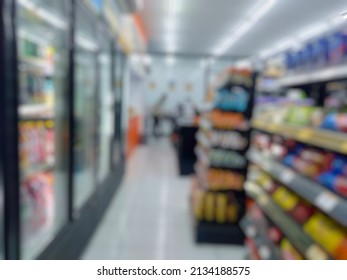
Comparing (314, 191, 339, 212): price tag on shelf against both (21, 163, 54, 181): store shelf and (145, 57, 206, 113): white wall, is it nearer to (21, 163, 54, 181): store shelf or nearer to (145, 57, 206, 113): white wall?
(21, 163, 54, 181): store shelf

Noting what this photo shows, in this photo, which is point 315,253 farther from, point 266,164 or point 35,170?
point 35,170

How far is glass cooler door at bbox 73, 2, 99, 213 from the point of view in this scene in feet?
10.9

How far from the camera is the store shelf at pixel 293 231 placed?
143 cm

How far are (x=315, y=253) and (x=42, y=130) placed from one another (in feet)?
8.23

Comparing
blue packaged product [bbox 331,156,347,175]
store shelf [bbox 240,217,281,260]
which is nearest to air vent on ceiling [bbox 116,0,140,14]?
store shelf [bbox 240,217,281,260]

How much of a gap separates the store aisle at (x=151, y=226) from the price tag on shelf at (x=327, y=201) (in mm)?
880

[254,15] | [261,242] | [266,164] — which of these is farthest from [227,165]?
[254,15]

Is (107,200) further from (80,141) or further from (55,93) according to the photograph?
(55,93)

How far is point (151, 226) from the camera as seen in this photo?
3.50m

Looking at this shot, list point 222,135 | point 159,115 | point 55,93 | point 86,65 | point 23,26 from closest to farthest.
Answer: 1. point 55,93
2. point 23,26
3. point 222,135
4. point 86,65
5. point 159,115

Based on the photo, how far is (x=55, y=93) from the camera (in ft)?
8.29

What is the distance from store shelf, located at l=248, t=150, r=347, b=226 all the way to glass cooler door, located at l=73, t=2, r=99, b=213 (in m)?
2.01
